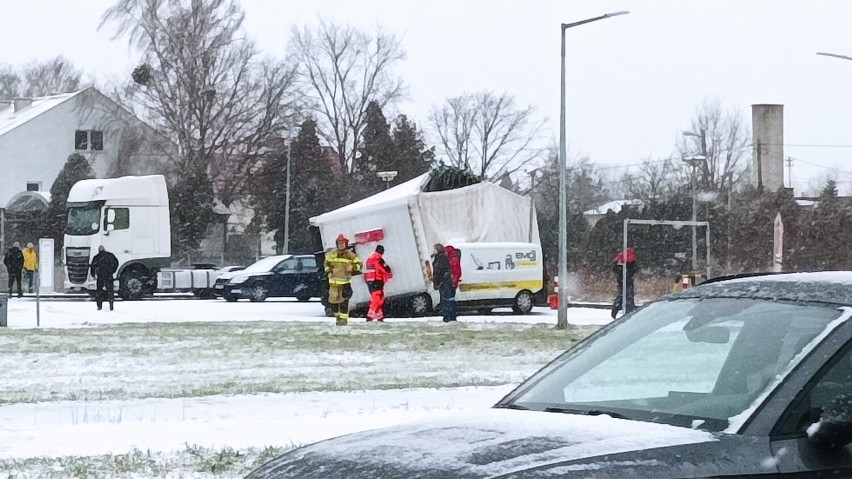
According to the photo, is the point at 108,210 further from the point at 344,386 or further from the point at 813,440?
the point at 813,440

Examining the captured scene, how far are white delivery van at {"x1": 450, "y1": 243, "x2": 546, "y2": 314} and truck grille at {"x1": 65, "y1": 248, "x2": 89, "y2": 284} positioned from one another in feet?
43.2

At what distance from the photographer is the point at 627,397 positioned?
4.61 metres

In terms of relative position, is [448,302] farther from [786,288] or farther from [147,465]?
[786,288]

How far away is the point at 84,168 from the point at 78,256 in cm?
2477

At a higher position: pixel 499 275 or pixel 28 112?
pixel 28 112

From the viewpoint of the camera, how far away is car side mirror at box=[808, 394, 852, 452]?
149 inches

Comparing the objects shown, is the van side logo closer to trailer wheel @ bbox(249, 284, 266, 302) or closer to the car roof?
trailer wheel @ bbox(249, 284, 266, 302)

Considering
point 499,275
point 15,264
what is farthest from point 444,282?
point 15,264

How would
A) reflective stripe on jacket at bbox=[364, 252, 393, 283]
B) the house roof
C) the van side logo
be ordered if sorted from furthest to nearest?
the house roof → the van side logo → reflective stripe on jacket at bbox=[364, 252, 393, 283]

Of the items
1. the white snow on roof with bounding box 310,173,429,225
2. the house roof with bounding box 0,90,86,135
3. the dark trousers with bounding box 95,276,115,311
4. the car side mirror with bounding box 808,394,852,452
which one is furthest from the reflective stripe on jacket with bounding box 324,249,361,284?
the house roof with bounding box 0,90,86,135

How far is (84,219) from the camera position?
41.1m

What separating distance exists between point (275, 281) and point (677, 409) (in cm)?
3666

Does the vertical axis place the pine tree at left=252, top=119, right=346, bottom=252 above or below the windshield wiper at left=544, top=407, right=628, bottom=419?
above

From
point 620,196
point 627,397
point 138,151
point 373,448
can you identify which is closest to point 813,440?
point 627,397
